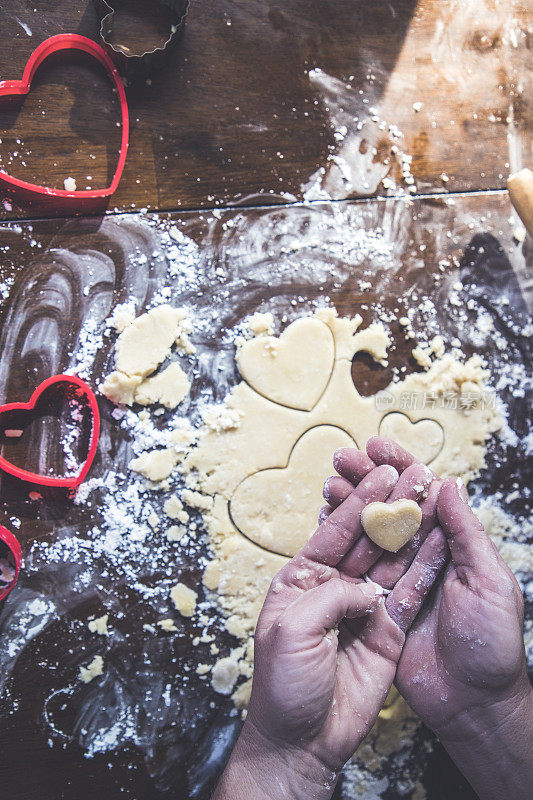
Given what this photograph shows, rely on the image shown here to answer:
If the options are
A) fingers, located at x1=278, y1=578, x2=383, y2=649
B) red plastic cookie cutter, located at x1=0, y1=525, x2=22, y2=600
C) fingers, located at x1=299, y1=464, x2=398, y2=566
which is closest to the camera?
fingers, located at x1=278, y1=578, x2=383, y2=649

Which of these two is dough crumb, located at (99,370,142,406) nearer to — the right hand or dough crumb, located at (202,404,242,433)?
dough crumb, located at (202,404,242,433)

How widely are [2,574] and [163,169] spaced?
106 centimetres

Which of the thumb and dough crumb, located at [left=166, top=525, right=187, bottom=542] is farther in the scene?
dough crumb, located at [left=166, top=525, right=187, bottom=542]

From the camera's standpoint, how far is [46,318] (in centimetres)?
139

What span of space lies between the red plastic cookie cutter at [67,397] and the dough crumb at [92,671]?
42 centimetres

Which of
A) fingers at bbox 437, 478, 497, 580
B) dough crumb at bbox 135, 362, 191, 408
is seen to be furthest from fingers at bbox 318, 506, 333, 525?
dough crumb at bbox 135, 362, 191, 408

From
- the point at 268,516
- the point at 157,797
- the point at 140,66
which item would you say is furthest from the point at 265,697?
the point at 140,66

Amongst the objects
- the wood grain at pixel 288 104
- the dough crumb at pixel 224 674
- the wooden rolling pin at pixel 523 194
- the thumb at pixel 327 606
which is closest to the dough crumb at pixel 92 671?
the dough crumb at pixel 224 674

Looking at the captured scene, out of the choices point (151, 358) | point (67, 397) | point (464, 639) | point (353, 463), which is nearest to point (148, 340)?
point (151, 358)

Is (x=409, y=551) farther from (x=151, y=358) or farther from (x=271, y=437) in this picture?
(x=151, y=358)

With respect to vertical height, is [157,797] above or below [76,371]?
below

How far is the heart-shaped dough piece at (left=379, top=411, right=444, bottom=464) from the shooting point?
1.47 metres

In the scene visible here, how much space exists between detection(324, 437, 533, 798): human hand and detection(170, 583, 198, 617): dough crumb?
442 millimetres

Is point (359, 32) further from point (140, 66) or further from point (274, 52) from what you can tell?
point (140, 66)
